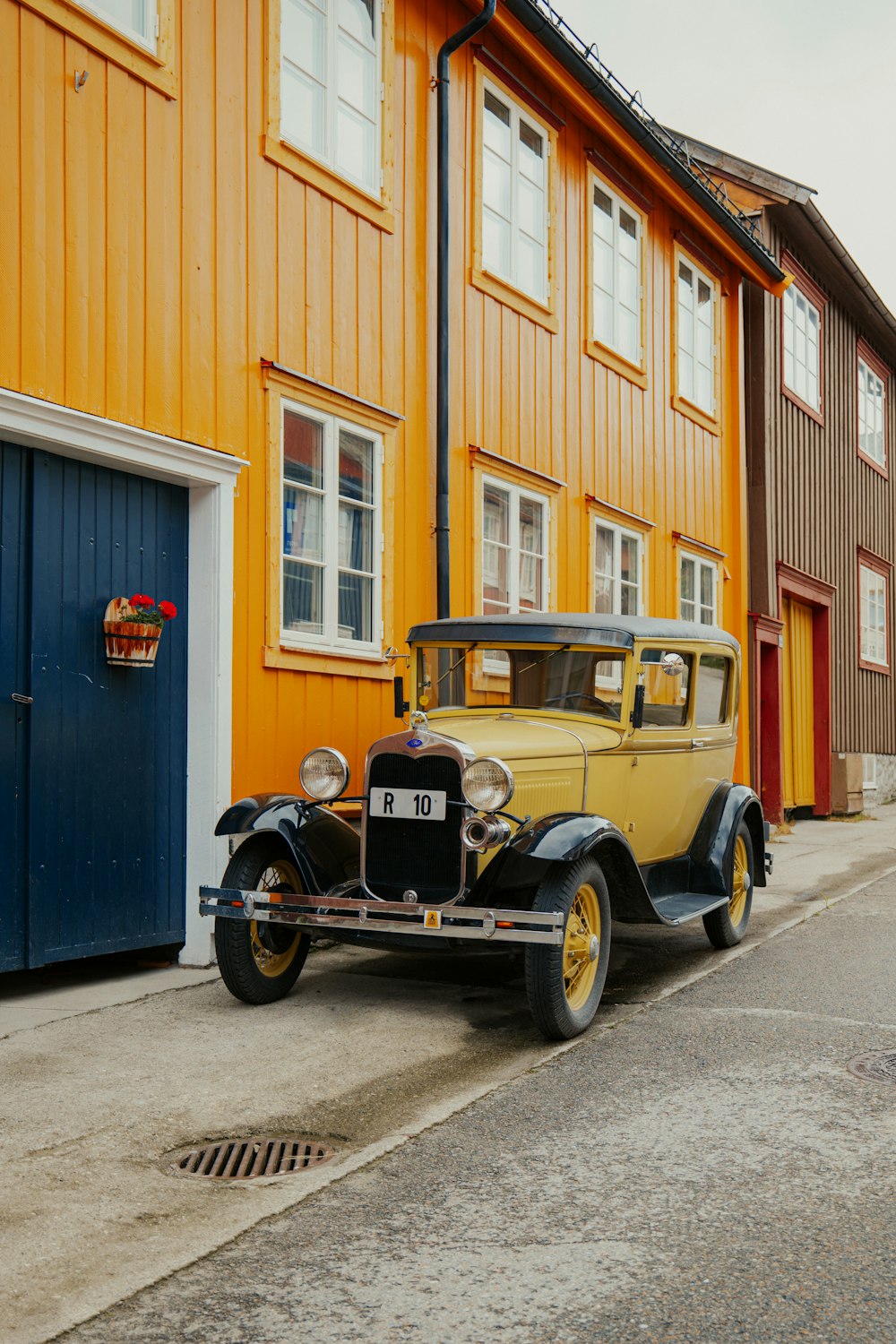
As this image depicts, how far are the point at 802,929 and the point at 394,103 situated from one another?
6347 millimetres

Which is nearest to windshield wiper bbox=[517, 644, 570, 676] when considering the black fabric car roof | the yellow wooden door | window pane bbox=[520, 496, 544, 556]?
the black fabric car roof

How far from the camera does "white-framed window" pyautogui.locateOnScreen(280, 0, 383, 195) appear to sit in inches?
341

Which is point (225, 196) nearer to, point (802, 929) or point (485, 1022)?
point (485, 1022)

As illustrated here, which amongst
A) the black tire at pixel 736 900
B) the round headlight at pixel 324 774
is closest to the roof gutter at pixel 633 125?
the black tire at pixel 736 900

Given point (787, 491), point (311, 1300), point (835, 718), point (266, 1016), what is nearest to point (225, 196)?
point (266, 1016)

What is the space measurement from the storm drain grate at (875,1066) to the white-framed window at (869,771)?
589 inches

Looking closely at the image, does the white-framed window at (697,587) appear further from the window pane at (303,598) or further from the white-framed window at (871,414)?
the white-framed window at (871,414)

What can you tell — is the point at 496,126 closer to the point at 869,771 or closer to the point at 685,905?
the point at 685,905

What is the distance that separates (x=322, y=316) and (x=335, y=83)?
1585 millimetres

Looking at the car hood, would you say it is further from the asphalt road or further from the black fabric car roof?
the asphalt road

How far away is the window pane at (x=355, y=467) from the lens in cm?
909

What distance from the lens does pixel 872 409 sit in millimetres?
22188

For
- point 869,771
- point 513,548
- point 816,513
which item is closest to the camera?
point 513,548

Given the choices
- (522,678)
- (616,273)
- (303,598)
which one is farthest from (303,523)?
(616,273)
